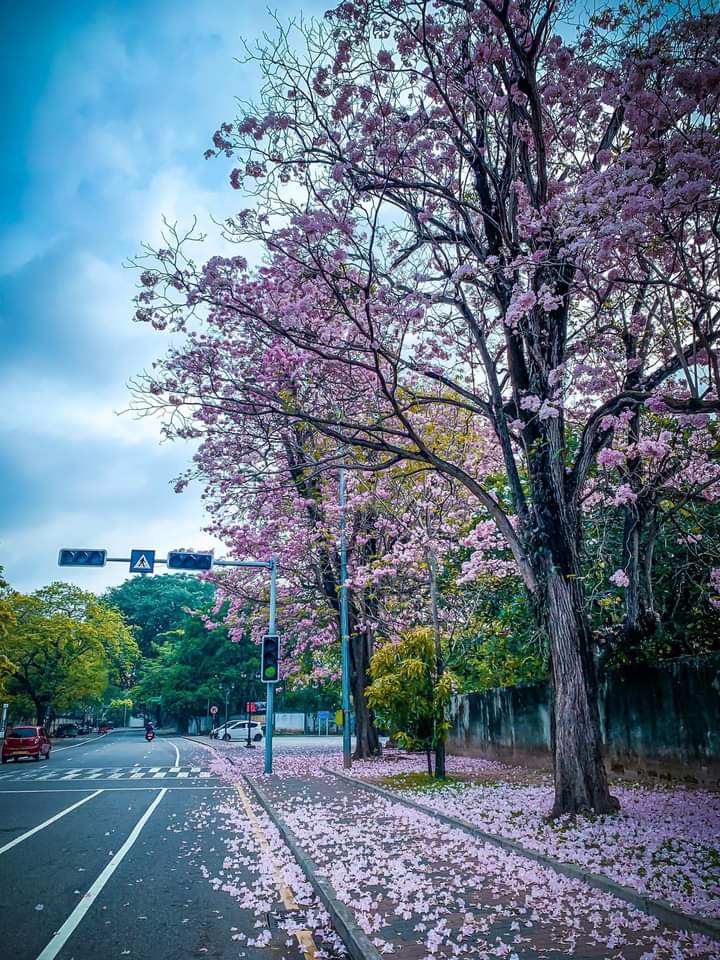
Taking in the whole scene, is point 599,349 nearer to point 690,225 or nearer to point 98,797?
point 690,225

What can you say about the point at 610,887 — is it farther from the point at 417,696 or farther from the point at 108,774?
the point at 108,774

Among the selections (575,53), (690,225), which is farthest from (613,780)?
(575,53)

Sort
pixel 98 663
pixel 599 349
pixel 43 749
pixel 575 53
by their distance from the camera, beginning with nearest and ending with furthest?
pixel 575 53 < pixel 599 349 < pixel 43 749 < pixel 98 663

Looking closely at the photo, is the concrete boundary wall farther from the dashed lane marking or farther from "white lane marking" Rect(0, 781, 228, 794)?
the dashed lane marking

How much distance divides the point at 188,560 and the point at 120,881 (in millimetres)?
11733

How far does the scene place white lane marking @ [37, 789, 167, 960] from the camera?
17.3 feet

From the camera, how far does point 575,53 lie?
9.51 metres

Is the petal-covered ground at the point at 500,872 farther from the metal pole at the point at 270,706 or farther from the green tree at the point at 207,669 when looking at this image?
the green tree at the point at 207,669

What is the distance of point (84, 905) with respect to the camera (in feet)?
21.4

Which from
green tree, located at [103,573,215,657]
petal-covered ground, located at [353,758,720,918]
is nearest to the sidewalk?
petal-covered ground, located at [353,758,720,918]

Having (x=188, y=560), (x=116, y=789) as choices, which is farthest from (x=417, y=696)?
(x=116, y=789)

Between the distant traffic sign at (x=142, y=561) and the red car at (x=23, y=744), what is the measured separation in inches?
694

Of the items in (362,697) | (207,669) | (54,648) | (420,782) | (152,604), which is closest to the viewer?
(420,782)

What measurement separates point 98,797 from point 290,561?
33.3 feet
